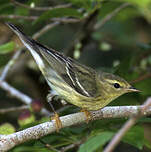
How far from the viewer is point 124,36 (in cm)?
575

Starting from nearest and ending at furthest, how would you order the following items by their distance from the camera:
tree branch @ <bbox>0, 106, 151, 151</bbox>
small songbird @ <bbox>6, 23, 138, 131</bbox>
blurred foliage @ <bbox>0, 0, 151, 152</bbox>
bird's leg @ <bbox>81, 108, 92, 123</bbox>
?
tree branch @ <bbox>0, 106, 151, 151</bbox>, blurred foliage @ <bbox>0, 0, 151, 152</bbox>, bird's leg @ <bbox>81, 108, 92, 123</bbox>, small songbird @ <bbox>6, 23, 138, 131</bbox>

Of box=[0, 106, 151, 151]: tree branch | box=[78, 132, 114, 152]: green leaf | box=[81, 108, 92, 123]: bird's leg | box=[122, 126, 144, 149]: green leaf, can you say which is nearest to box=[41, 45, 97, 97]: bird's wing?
box=[81, 108, 92, 123]: bird's leg

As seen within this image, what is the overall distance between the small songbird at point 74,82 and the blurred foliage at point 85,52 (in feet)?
0.40

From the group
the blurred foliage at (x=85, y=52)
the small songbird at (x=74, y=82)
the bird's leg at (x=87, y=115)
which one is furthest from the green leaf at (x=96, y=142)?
the small songbird at (x=74, y=82)

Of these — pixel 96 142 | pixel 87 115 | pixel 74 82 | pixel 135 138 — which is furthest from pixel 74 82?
pixel 96 142

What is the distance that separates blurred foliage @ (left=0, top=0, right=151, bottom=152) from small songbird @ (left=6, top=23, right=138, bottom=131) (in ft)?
0.40

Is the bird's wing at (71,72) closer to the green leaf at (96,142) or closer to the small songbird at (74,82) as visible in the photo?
the small songbird at (74,82)

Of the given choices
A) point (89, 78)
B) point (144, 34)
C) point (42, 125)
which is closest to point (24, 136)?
point (42, 125)

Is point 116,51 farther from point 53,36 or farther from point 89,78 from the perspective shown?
point 89,78

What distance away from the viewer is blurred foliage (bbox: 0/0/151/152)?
9.47 ft

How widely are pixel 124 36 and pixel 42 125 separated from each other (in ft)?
11.4

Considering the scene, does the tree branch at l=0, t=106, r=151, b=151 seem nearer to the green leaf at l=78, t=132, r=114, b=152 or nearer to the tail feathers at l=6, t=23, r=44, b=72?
the green leaf at l=78, t=132, r=114, b=152

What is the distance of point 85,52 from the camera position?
609 cm

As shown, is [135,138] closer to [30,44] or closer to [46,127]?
[46,127]
